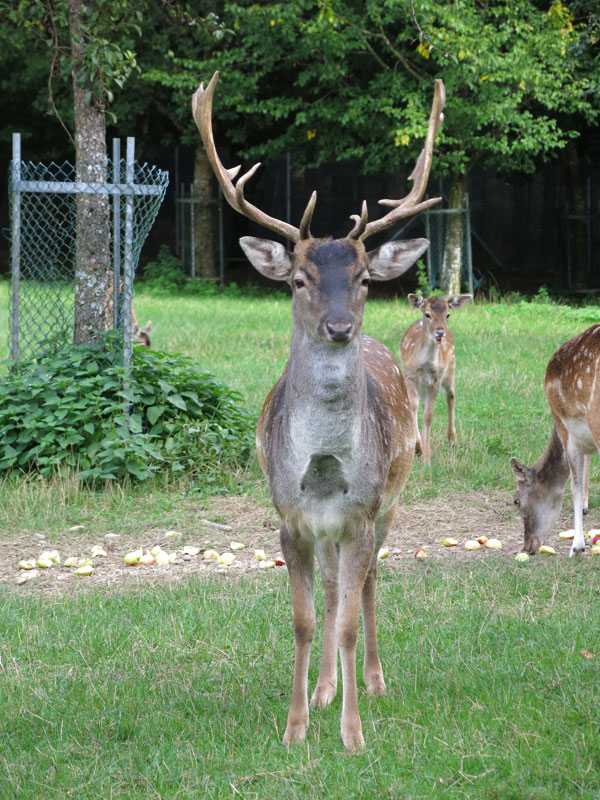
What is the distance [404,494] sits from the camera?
797 centimetres

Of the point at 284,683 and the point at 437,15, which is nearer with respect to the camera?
the point at 284,683

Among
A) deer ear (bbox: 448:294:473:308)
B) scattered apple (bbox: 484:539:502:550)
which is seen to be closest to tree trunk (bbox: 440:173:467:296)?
deer ear (bbox: 448:294:473:308)

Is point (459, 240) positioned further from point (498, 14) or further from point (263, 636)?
point (263, 636)

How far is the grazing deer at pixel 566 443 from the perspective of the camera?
21.9ft

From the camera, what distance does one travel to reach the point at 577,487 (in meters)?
6.86

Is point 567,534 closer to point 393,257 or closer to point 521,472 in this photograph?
point 521,472

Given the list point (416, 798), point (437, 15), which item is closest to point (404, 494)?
point (416, 798)

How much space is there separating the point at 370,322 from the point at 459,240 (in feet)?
16.0

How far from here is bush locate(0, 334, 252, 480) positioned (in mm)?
7836

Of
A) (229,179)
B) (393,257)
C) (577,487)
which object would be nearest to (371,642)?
(393,257)

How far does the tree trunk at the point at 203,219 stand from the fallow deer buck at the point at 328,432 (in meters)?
19.3

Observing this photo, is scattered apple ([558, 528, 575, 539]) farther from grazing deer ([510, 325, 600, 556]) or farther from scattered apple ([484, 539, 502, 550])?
scattered apple ([484, 539, 502, 550])

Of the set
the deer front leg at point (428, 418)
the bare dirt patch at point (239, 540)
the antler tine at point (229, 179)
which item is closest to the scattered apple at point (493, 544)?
the bare dirt patch at point (239, 540)

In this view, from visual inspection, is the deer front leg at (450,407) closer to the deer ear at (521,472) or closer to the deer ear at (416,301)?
the deer ear at (416,301)
